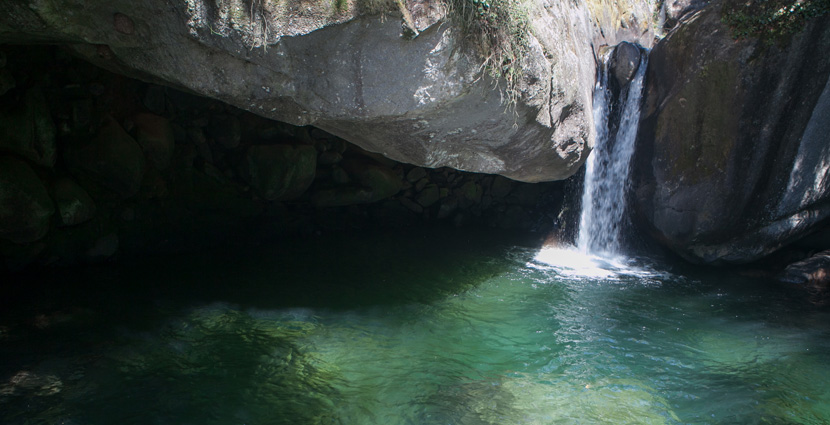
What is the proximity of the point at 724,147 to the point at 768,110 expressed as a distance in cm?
65

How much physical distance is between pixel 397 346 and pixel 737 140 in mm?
5318

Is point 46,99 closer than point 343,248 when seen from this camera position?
Yes

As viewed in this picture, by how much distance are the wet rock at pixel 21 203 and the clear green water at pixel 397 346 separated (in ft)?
1.81

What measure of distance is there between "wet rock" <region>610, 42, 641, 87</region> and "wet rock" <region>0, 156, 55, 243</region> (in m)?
7.91

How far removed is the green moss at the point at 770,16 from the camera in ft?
20.4

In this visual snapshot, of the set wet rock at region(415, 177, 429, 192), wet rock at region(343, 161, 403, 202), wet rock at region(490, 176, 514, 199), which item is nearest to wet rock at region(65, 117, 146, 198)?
wet rock at region(343, 161, 403, 202)

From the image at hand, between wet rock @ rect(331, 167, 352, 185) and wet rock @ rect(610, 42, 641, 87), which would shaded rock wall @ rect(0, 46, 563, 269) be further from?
wet rock @ rect(610, 42, 641, 87)

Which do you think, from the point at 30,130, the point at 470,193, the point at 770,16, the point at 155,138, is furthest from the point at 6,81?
the point at 770,16

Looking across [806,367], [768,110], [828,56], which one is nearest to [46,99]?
[806,367]

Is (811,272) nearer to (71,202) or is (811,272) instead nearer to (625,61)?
(625,61)

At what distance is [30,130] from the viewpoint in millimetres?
5270

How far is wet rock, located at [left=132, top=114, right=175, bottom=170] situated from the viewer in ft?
20.5

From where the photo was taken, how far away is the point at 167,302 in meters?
5.24

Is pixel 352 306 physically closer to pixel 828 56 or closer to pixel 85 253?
pixel 85 253
